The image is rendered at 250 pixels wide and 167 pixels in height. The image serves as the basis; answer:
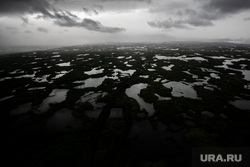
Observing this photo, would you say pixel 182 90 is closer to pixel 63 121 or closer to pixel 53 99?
pixel 63 121

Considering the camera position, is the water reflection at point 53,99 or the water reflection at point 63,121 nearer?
the water reflection at point 63,121

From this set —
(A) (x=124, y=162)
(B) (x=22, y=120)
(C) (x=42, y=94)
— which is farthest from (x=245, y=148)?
(C) (x=42, y=94)

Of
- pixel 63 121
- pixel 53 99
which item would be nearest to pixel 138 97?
pixel 63 121

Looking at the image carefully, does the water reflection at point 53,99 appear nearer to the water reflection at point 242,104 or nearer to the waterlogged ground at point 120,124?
the waterlogged ground at point 120,124

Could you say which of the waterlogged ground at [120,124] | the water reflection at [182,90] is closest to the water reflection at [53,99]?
the waterlogged ground at [120,124]

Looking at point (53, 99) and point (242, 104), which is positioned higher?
point (53, 99)

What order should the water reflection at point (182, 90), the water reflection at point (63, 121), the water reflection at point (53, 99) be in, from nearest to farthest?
the water reflection at point (63, 121)
the water reflection at point (53, 99)
the water reflection at point (182, 90)

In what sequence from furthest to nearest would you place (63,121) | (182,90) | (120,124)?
(182,90)
(63,121)
(120,124)

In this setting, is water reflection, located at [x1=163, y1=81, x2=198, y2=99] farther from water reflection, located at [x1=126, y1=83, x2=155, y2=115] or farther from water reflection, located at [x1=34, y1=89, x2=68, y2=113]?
water reflection, located at [x1=34, y1=89, x2=68, y2=113]

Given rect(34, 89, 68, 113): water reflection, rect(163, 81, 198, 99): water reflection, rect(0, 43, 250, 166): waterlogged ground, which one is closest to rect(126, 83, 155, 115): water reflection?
rect(0, 43, 250, 166): waterlogged ground

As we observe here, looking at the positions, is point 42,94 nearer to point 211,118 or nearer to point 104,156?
point 104,156

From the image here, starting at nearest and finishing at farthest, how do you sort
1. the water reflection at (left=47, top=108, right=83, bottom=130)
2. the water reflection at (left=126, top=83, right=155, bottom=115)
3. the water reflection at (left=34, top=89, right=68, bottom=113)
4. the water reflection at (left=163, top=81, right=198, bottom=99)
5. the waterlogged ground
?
the waterlogged ground
the water reflection at (left=47, top=108, right=83, bottom=130)
the water reflection at (left=126, top=83, right=155, bottom=115)
the water reflection at (left=34, top=89, right=68, bottom=113)
the water reflection at (left=163, top=81, right=198, bottom=99)
